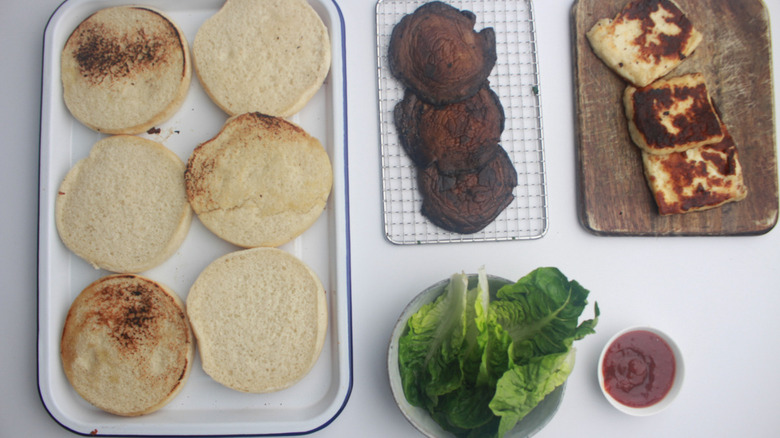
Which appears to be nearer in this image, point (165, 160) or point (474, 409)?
point (474, 409)

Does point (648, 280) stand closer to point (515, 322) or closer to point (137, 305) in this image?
point (515, 322)

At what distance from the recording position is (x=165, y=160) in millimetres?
1785

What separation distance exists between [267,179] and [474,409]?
1.04m

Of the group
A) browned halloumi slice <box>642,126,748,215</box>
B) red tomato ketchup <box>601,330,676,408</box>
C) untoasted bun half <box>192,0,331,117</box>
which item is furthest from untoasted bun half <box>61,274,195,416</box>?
browned halloumi slice <box>642,126,748,215</box>

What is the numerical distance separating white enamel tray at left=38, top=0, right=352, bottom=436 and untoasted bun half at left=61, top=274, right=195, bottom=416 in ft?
0.22

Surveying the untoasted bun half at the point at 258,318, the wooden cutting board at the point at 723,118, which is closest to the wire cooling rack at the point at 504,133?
the wooden cutting board at the point at 723,118

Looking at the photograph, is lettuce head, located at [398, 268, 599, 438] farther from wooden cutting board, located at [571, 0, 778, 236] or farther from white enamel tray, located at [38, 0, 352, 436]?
wooden cutting board, located at [571, 0, 778, 236]

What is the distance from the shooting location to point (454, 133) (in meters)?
1.83

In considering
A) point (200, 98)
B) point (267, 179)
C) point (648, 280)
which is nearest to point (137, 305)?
point (267, 179)

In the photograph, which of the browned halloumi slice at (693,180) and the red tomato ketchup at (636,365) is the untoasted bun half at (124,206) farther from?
the browned halloumi slice at (693,180)

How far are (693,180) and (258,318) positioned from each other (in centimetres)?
172

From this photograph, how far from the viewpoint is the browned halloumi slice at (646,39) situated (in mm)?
1913

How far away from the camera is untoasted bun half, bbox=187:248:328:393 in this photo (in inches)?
68.2

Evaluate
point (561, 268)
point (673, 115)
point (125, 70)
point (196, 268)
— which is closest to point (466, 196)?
point (561, 268)
